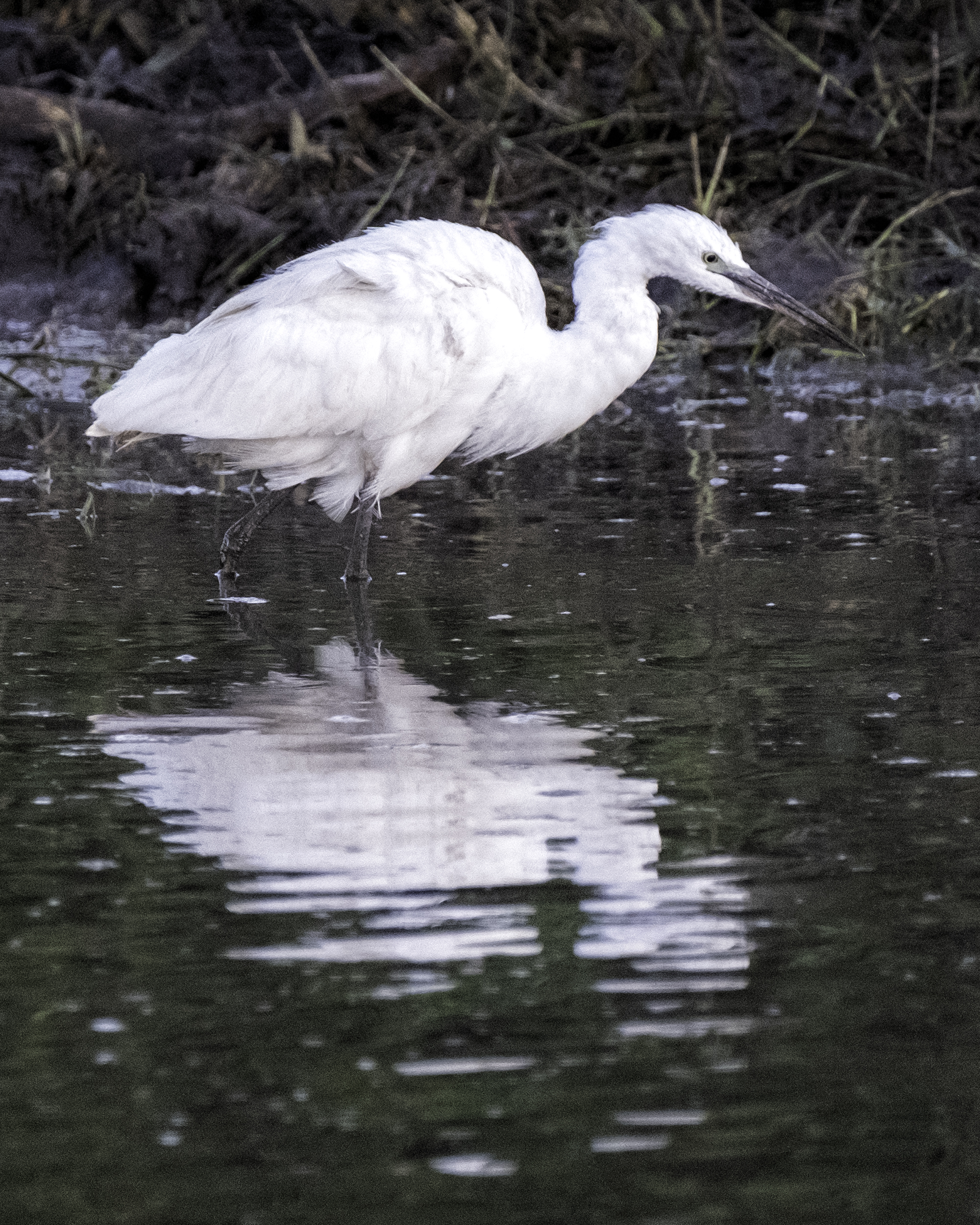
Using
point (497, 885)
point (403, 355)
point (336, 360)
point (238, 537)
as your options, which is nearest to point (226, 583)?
point (238, 537)

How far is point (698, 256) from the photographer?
6973mm

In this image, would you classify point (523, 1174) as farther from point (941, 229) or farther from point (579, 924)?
point (941, 229)

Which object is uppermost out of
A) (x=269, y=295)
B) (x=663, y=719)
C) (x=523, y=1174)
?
(x=269, y=295)

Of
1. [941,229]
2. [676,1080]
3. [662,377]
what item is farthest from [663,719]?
[941,229]

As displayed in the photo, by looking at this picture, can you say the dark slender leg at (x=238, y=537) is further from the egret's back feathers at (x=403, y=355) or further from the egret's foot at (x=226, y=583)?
the egret's back feathers at (x=403, y=355)

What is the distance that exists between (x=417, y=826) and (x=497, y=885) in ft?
1.17

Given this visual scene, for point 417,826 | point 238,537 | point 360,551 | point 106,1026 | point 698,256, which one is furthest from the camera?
point 698,256

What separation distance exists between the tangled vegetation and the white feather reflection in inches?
312

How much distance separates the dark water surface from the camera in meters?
2.60

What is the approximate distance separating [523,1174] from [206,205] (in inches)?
444

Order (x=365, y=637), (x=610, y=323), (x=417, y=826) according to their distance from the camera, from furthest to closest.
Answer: (x=610, y=323), (x=365, y=637), (x=417, y=826)

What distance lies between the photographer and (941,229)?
42.2ft

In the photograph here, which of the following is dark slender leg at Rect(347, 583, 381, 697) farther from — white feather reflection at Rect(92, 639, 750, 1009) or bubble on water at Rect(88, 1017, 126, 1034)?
bubble on water at Rect(88, 1017, 126, 1034)

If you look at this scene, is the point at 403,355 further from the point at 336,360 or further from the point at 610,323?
the point at 610,323
